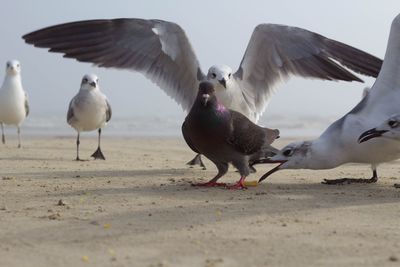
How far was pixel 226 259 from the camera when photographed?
3281 millimetres

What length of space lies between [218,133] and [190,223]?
6.18 feet

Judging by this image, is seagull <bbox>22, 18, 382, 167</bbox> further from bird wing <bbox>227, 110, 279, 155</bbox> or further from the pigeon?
the pigeon

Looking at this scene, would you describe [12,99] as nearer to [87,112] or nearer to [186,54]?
[87,112]

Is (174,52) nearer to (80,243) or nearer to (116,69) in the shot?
(116,69)

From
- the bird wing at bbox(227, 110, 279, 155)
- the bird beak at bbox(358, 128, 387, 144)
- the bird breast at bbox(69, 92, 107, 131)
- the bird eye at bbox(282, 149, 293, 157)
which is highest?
the bird beak at bbox(358, 128, 387, 144)

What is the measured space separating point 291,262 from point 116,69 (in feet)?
17.6

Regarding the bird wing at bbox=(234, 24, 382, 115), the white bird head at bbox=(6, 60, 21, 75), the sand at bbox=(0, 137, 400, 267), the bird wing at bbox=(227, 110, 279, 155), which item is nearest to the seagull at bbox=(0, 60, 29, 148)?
the white bird head at bbox=(6, 60, 21, 75)

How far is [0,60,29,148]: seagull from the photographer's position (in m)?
14.5

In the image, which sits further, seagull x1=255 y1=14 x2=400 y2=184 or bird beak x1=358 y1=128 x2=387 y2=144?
seagull x1=255 y1=14 x2=400 y2=184

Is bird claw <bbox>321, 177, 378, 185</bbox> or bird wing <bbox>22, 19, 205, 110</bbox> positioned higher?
bird wing <bbox>22, 19, 205, 110</bbox>

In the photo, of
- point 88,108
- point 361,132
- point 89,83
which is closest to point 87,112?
point 88,108

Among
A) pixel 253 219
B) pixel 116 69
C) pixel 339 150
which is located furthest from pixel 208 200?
pixel 116 69

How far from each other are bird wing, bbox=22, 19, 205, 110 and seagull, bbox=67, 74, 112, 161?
2948 millimetres

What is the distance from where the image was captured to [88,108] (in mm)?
11227
